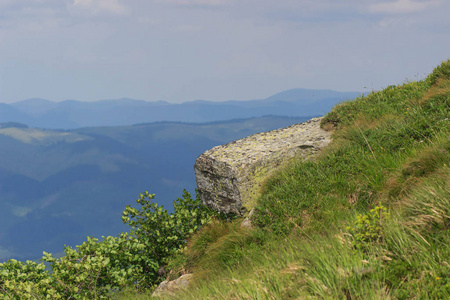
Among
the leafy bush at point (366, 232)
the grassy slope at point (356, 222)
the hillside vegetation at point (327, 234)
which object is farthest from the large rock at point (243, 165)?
the leafy bush at point (366, 232)

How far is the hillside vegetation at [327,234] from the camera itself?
14.6 ft

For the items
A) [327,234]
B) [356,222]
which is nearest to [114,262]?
[327,234]

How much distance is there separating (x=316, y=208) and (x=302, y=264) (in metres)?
3.32

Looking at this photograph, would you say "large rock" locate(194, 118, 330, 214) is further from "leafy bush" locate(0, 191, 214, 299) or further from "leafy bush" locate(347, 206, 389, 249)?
"leafy bush" locate(347, 206, 389, 249)

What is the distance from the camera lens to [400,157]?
8078 mm

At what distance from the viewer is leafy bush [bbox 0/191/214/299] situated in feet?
29.5

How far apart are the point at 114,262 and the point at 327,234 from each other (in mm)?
6371

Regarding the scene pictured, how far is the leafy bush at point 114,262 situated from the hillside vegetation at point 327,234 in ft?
0.11

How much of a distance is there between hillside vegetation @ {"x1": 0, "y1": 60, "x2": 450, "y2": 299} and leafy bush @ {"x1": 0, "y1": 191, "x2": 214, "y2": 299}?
A: 0.03 metres

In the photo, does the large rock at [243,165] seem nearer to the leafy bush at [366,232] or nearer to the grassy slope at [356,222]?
the grassy slope at [356,222]

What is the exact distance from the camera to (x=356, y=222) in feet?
17.3

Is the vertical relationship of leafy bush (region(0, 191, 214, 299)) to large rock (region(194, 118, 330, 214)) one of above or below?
below

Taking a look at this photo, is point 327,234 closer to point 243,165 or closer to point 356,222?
point 356,222

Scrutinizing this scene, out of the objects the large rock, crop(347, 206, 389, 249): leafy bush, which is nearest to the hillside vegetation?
crop(347, 206, 389, 249): leafy bush
